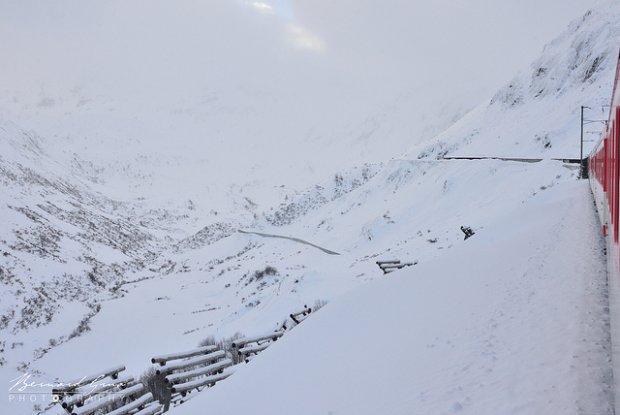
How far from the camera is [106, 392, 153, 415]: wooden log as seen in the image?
27.8 feet

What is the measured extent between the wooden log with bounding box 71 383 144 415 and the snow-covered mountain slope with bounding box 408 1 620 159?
28989 mm

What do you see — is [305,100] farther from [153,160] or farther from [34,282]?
[34,282]

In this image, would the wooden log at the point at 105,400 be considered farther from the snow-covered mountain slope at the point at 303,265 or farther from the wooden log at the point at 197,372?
the snow-covered mountain slope at the point at 303,265

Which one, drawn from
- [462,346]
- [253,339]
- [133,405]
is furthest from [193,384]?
[462,346]

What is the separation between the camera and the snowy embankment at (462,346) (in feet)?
14.4

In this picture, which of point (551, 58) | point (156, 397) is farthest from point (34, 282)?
point (551, 58)

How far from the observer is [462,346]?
18.6 feet

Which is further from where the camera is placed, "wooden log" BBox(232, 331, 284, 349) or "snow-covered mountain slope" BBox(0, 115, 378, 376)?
"snow-covered mountain slope" BBox(0, 115, 378, 376)

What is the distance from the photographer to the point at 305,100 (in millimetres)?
135375

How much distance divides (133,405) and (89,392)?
47.0 inches

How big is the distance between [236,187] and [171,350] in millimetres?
73975

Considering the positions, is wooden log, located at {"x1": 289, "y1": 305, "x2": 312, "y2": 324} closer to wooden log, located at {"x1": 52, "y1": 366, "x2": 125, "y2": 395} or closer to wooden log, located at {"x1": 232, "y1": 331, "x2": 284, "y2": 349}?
wooden log, located at {"x1": 232, "y1": 331, "x2": 284, "y2": 349}

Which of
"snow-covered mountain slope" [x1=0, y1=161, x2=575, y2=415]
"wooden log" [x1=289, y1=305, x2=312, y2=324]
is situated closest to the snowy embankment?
"wooden log" [x1=289, y1=305, x2=312, y2=324]

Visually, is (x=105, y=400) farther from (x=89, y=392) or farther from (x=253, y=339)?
(x=253, y=339)
